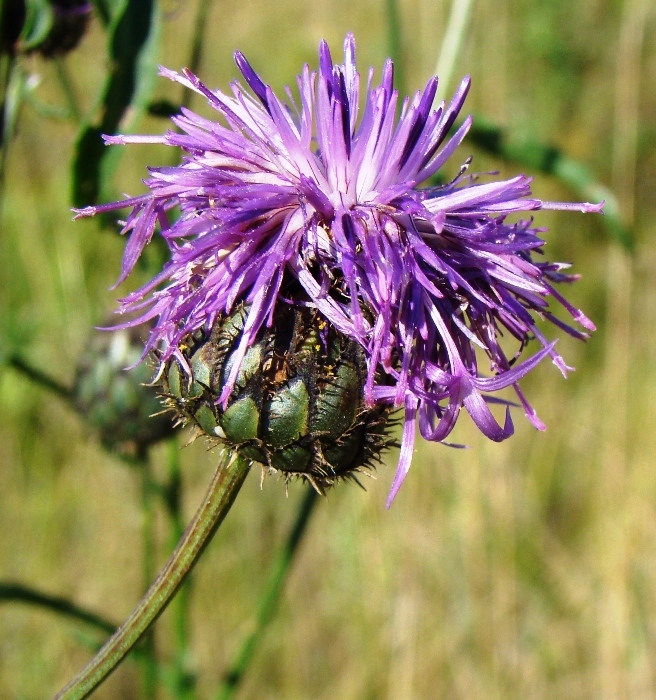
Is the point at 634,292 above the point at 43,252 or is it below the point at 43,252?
above

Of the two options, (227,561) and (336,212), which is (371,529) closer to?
(227,561)

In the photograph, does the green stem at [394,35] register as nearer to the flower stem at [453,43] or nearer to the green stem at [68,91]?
the flower stem at [453,43]

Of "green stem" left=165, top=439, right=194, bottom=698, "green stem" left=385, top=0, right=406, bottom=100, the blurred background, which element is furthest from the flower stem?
"green stem" left=165, top=439, right=194, bottom=698

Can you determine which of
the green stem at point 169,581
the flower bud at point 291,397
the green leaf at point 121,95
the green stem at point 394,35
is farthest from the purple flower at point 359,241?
the green stem at point 394,35

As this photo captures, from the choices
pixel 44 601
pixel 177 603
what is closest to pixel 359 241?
pixel 44 601

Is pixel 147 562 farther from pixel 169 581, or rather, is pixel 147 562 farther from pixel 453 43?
pixel 453 43

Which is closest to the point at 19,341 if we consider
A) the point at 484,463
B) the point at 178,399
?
the point at 178,399

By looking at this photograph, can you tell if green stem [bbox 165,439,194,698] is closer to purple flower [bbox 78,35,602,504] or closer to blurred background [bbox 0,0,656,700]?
blurred background [bbox 0,0,656,700]
